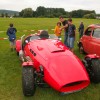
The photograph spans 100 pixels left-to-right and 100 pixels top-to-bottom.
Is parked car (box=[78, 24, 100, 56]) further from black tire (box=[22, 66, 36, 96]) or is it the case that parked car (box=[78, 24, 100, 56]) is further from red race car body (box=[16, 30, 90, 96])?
black tire (box=[22, 66, 36, 96])

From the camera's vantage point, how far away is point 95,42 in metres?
10.9

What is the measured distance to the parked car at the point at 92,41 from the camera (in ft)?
35.2

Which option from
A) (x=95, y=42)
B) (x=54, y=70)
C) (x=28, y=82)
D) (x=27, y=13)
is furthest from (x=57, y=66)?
(x=27, y=13)

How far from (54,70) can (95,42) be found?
445 cm

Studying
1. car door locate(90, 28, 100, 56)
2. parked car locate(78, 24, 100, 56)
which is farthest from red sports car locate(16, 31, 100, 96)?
parked car locate(78, 24, 100, 56)

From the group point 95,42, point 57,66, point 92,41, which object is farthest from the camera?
point 92,41

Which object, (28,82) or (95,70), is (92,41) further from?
(28,82)

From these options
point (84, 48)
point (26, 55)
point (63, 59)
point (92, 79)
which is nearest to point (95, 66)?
point (92, 79)

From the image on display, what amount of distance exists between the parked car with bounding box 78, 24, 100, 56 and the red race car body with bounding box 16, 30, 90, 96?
2.57 meters

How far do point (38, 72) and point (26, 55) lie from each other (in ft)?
5.77

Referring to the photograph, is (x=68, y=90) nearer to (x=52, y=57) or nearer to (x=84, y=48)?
(x=52, y=57)

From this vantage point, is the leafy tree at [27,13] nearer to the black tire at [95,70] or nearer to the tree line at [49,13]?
the tree line at [49,13]

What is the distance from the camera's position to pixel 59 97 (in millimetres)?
7164

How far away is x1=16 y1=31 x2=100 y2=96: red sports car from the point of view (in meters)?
6.62
